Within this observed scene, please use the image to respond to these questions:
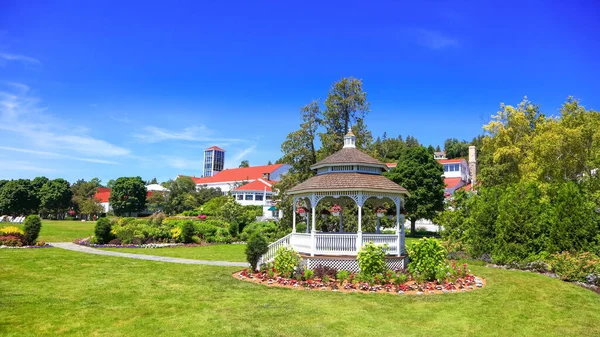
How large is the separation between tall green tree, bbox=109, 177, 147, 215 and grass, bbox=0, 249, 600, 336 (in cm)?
6326

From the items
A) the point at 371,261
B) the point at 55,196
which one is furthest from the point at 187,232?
the point at 55,196

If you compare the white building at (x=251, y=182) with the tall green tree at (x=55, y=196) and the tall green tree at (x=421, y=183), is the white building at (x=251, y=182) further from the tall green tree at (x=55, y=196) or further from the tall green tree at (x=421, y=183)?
the tall green tree at (x=421, y=183)

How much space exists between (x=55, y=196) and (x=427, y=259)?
77.0 metres

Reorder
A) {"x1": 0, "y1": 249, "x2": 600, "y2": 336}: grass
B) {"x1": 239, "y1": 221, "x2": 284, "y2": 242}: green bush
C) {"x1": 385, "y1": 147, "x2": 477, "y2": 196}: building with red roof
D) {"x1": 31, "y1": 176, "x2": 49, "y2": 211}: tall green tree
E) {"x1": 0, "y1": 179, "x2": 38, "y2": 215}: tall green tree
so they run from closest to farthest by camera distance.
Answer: {"x1": 0, "y1": 249, "x2": 600, "y2": 336}: grass
{"x1": 239, "y1": 221, "x2": 284, "y2": 242}: green bush
{"x1": 385, "y1": 147, "x2": 477, "y2": 196}: building with red roof
{"x1": 0, "y1": 179, "x2": 38, "y2": 215}: tall green tree
{"x1": 31, "y1": 176, "x2": 49, "y2": 211}: tall green tree

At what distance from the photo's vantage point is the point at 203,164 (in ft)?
466

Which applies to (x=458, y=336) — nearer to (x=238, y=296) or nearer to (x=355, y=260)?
(x=238, y=296)

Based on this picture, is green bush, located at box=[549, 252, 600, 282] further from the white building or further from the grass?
the white building

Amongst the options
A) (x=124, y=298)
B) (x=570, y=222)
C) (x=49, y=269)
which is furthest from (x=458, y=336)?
Result: (x=49, y=269)

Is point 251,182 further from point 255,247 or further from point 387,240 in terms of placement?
point 255,247

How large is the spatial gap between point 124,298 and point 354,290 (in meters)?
6.99

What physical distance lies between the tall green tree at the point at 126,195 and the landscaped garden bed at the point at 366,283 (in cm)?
6714

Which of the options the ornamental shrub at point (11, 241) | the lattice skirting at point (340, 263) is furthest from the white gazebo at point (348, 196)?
the ornamental shrub at point (11, 241)

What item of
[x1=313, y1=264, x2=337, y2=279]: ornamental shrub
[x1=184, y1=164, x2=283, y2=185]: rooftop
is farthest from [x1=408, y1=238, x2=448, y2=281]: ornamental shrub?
[x1=184, y1=164, x2=283, y2=185]: rooftop

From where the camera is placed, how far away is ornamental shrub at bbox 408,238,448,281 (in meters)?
14.1
